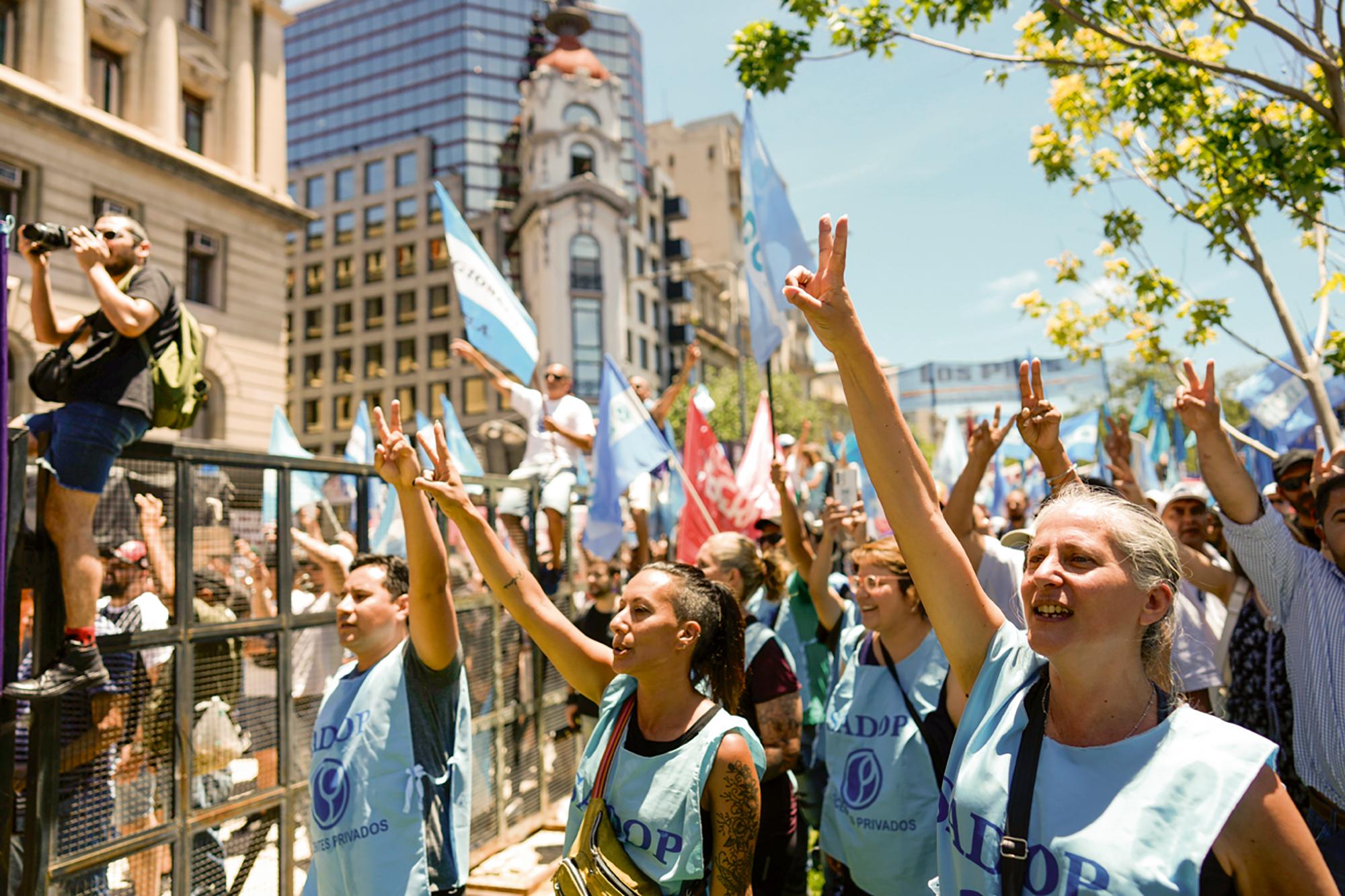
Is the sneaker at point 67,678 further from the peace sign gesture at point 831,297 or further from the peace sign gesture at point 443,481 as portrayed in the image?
the peace sign gesture at point 831,297

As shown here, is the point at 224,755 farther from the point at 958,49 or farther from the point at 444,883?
the point at 958,49

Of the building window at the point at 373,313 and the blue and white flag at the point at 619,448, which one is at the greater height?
the building window at the point at 373,313

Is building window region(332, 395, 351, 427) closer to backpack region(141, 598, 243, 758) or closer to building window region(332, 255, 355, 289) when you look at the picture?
building window region(332, 255, 355, 289)

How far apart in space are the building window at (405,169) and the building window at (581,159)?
53.9ft

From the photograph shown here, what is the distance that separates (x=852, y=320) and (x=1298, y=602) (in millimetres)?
2023

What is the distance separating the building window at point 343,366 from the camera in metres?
53.7

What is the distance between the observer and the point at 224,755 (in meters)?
4.07

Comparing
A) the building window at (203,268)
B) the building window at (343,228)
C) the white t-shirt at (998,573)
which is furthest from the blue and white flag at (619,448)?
the building window at (343,228)

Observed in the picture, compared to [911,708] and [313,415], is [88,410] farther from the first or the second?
[313,415]

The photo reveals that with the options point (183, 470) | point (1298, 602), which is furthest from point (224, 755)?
point (1298, 602)

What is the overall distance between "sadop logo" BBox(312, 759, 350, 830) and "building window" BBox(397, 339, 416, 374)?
50079mm

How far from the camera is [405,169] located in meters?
56.4

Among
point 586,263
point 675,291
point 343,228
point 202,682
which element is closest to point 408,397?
point 343,228

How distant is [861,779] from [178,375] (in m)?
2.93
